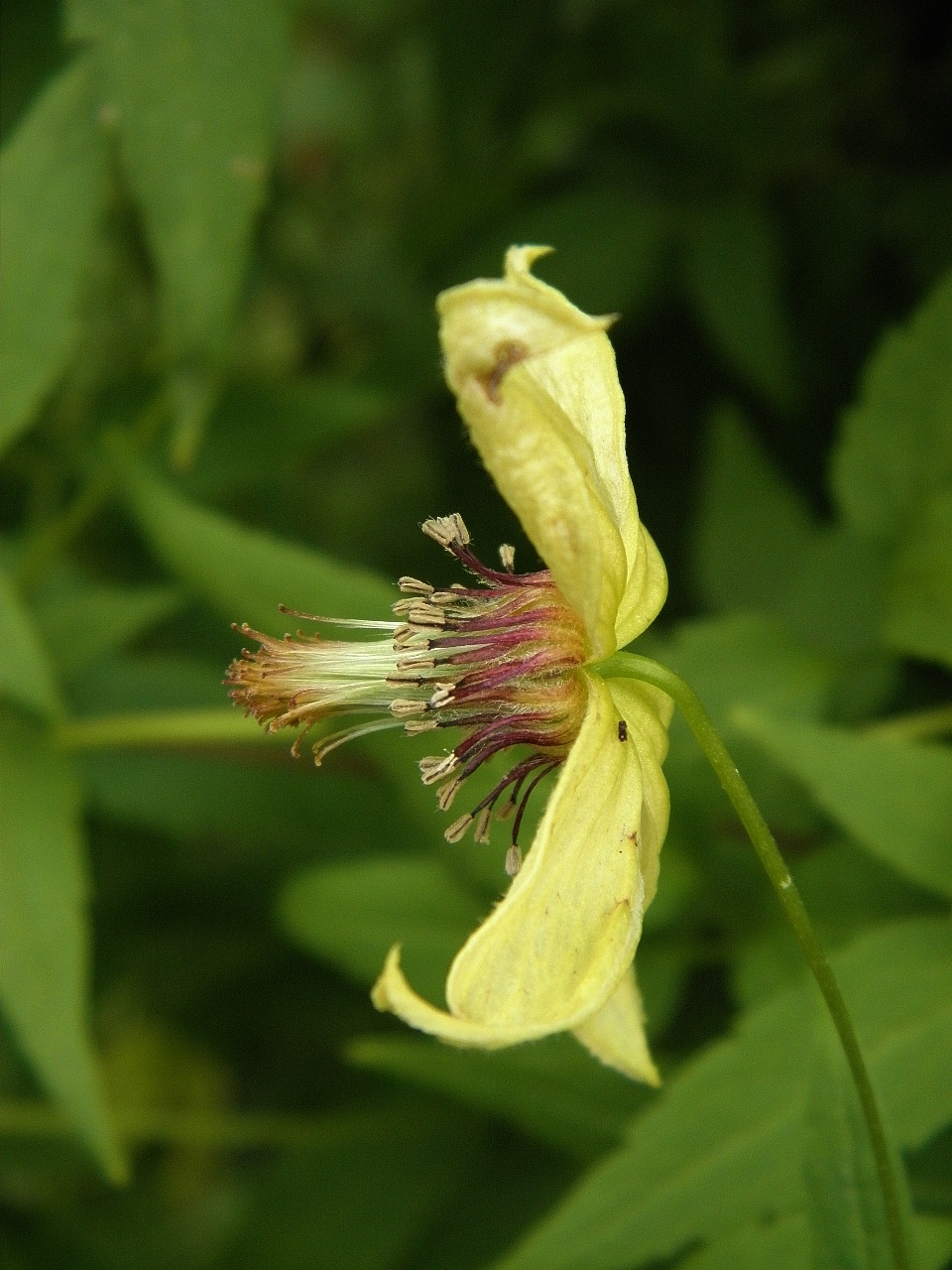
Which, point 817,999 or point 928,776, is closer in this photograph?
point 817,999

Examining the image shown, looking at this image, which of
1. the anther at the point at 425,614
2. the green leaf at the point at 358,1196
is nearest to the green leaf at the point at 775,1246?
the anther at the point at 425,614

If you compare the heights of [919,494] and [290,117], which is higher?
[290,117]

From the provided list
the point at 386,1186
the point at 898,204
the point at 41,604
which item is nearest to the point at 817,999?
the point at 386,1186

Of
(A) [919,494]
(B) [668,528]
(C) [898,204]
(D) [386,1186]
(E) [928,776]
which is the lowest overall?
(D) [386,1186]

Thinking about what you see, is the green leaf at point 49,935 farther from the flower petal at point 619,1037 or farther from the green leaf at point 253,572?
the flower petal at point 619,1037

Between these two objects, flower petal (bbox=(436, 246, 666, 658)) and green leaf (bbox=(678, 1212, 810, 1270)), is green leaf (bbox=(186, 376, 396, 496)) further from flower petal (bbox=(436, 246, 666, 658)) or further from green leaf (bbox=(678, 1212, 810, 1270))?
green leaf (bbox=(678, 1212, 810, 1270))

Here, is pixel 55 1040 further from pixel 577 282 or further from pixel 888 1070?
pixel 577 282
